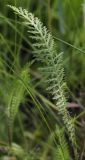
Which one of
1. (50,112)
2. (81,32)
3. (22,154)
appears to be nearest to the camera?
(22,154)

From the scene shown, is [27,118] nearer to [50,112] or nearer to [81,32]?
[50,112]

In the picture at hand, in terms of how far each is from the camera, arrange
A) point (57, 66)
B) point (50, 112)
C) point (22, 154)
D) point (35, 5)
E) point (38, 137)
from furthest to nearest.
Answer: point (35, 5) < point (38, 137) < point (50, 112) < point (22, 154) < point (57, 66)

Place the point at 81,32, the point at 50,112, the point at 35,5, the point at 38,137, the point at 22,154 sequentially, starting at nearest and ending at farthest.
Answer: the point at 22,154, the point at 50,112, the point at 38,137, the point at 81,32, the point at 35,5

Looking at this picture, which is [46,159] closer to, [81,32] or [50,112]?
[50,112]

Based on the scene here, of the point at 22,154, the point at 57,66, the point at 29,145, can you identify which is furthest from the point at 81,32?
the point at 57,66

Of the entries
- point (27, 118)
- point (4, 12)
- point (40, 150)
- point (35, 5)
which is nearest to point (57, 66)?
point (40, 150)

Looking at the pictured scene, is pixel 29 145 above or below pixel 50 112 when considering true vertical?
below

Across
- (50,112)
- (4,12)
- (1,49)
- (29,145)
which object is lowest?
(29,145)

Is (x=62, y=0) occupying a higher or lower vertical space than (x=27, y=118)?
higher

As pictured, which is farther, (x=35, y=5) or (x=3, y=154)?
(x=35, y=5)
